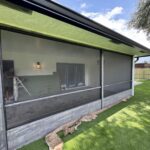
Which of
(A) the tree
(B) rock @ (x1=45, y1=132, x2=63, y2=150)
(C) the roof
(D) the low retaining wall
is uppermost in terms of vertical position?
(A) the tree

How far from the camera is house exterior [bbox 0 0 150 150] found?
2.48 meters

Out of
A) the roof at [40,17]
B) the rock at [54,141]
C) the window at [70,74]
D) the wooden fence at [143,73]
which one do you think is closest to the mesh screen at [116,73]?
the window at [70,74]

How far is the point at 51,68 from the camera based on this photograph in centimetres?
604

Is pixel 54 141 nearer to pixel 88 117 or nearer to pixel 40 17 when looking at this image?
pixel 88 117

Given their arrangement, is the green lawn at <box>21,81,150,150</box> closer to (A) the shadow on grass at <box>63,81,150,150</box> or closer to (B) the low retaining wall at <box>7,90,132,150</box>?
(A) the shadow on grass at <box>63,81,150,150</box>

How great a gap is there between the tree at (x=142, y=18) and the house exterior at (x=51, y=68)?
3.05 meters

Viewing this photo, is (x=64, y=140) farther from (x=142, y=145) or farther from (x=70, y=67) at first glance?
(x=70, y=67)

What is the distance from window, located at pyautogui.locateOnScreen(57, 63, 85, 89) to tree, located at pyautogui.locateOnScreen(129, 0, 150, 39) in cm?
550

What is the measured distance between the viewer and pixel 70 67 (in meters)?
6.01

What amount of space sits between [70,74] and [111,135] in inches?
124

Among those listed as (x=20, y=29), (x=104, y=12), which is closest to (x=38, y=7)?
(x=20, y=29)

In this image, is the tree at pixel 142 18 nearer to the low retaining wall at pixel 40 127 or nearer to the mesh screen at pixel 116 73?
the mesh screen at pixel 116 73

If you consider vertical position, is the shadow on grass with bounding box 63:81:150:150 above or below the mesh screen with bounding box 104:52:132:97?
below

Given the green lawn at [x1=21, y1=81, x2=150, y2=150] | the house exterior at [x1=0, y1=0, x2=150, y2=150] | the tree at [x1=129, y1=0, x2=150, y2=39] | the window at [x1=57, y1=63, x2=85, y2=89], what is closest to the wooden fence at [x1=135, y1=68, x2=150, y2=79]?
the tree at [x1=129, y1=0, x2=150, y2=39]
